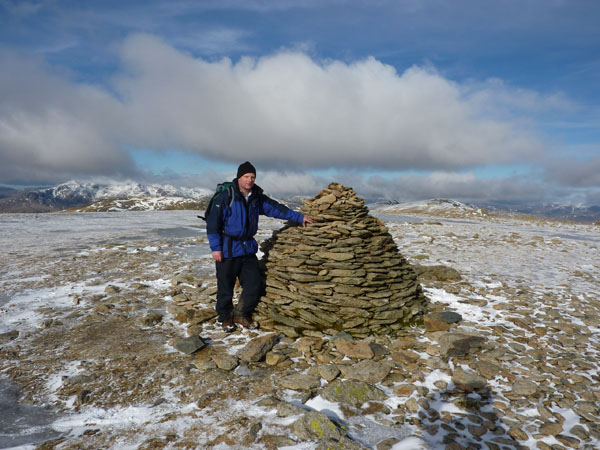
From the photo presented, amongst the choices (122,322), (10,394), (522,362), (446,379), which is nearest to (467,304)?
(522,362)

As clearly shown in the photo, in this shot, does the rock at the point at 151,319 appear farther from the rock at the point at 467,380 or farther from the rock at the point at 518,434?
the rock at the point at 518,434

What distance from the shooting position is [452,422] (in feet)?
14.9

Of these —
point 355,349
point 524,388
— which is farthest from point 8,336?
point 524,388

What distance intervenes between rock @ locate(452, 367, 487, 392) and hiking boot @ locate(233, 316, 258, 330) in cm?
468

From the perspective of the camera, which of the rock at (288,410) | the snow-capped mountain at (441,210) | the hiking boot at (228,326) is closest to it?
the rock at (288,410)

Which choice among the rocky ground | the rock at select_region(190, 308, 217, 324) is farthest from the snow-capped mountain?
the rock at select_region(190, 308, 217, 324)

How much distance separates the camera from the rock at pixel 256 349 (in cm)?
621

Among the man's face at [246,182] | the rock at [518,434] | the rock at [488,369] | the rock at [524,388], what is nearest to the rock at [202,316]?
the man's face at [246,182]

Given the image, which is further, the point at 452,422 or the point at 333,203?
the point at 333,203

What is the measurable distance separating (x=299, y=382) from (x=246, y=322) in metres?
2.78

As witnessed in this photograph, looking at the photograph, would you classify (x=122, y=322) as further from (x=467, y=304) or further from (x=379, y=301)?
(x=467, y=304)

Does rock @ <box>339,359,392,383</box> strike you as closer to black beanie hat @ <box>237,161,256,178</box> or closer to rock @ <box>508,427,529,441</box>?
rock @ <box>508,427,529,441</box>

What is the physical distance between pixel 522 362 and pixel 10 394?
9.64 meters

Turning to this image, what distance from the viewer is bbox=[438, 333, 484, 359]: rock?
21.3ft
